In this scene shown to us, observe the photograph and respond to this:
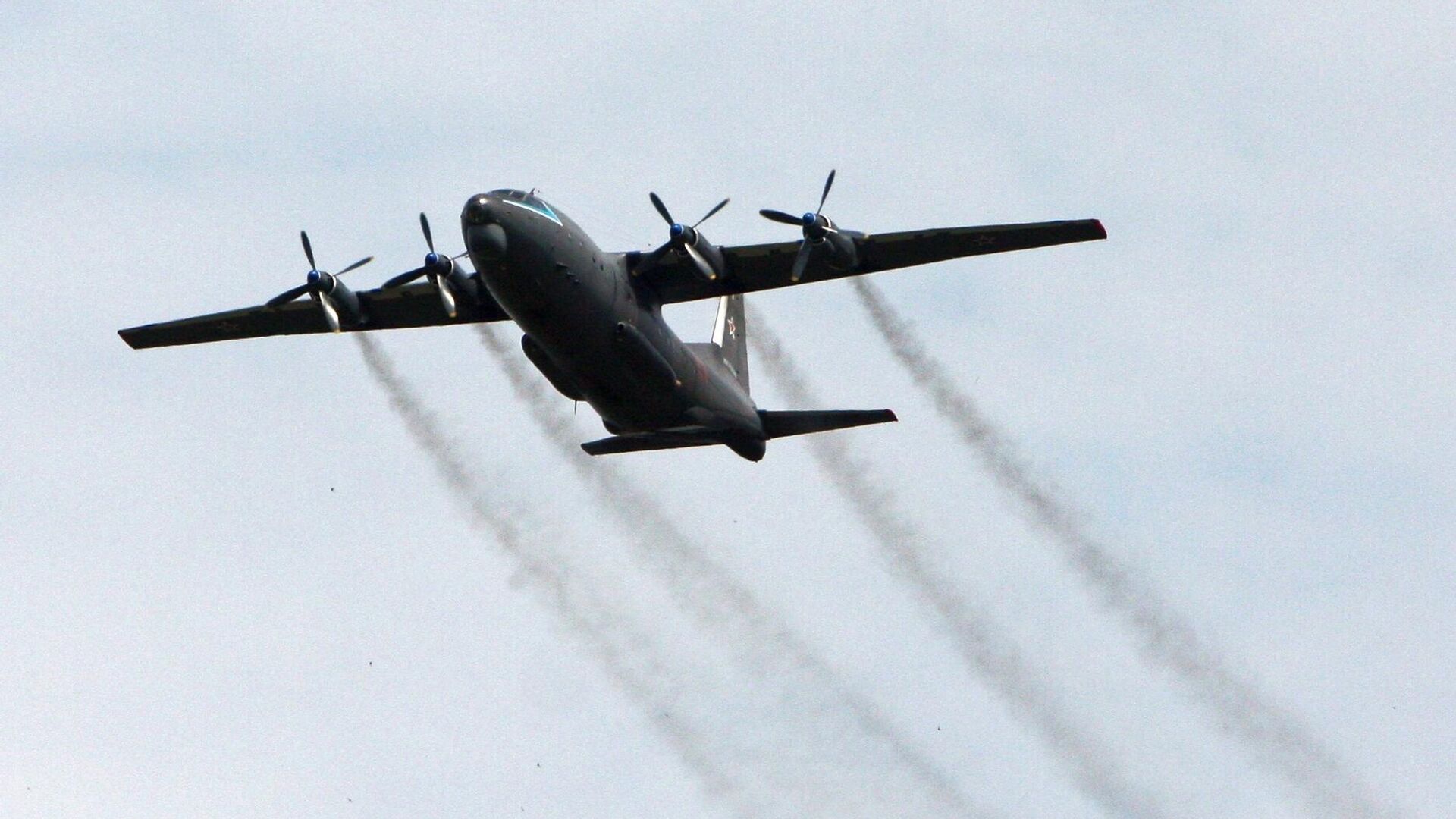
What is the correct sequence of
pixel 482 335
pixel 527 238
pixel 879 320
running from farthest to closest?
pixel 482 335, pixel 879 320, pixel 527 238

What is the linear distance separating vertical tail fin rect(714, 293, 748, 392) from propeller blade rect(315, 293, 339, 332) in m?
10.3

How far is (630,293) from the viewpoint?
171ft

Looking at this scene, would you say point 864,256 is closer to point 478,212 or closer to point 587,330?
point 587,330

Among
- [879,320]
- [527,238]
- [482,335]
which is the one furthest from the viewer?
[482,335]

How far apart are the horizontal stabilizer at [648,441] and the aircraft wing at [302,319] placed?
4417 mm

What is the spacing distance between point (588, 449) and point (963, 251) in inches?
408

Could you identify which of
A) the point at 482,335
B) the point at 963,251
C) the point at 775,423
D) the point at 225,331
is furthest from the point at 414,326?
the point at 963,251

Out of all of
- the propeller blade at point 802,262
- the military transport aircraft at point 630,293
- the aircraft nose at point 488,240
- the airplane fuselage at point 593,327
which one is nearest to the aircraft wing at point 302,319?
the military transport aircraft at point 630,293

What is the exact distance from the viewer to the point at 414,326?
5712cm

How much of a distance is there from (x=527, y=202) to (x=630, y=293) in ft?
12.5

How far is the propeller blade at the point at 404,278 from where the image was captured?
52.8 m

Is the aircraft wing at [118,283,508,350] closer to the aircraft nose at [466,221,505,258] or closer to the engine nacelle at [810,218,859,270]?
the aircraft nose at [466,221,505,258]

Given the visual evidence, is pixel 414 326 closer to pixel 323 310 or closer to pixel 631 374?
pixel 323 310

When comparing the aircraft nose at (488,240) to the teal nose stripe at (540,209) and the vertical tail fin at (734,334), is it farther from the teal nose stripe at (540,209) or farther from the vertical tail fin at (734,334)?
the vertical tail fin at (734,334)
